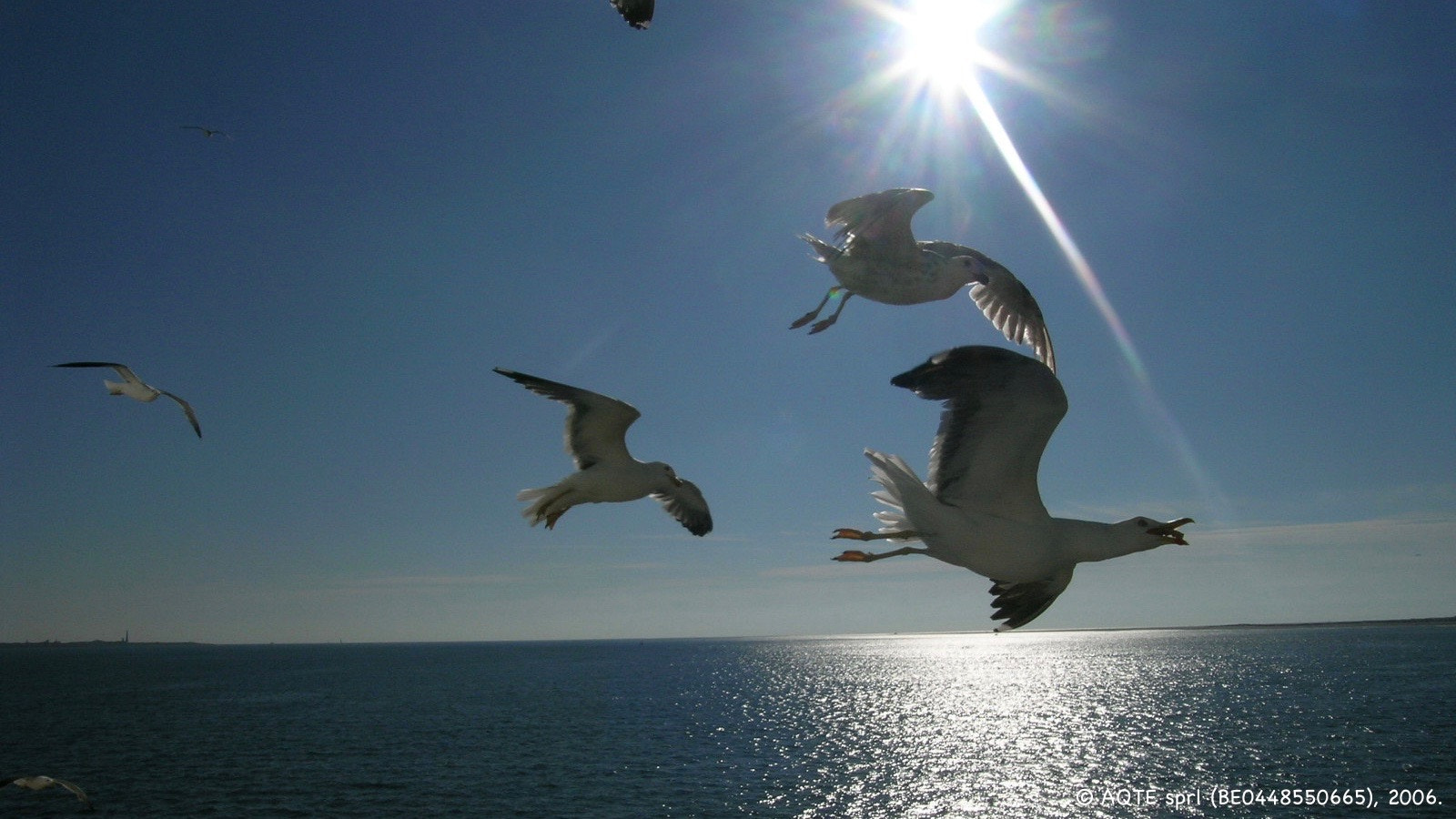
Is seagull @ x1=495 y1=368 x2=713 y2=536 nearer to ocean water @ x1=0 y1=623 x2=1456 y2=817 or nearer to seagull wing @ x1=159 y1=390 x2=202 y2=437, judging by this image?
seagull wing @ x1=159 y1=390 x2=202 y2=437

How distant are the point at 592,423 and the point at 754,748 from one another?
60178mm

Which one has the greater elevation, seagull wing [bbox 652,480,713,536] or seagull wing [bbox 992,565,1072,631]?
seagull wing [bbox 652,480,713,536]

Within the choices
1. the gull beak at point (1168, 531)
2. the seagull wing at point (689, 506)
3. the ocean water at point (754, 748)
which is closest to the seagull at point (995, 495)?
the gull beak at point (1168, 531)

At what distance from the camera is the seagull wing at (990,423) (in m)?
5.46

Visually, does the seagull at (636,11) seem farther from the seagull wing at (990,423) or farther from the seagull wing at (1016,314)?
the seagull wing at (1016,314)

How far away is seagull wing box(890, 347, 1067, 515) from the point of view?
5.46 meters

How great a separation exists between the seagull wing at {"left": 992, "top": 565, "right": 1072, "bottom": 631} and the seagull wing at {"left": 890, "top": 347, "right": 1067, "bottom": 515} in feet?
1.74

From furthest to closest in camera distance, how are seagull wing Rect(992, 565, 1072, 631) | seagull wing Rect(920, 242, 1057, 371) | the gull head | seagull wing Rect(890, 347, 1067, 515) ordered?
the gull head, seagull wing Rect(920, 242, 1057, 371), seagull wing Rect(992, 565, 1072, 631), seagull wing Rect(890, 347, 1067, 515)

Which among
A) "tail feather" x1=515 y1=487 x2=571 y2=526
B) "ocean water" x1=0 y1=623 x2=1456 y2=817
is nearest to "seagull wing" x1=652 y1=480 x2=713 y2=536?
"tail feather" x1=515 y1=487 x2=571 y2=526

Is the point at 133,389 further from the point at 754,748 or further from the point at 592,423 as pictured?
the point at 754,748

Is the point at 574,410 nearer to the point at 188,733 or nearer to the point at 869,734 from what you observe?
the point at 869,734

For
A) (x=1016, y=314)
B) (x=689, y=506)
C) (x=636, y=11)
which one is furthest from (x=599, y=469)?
(x=636, y=11)

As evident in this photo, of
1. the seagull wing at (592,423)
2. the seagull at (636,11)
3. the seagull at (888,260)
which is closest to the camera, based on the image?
the seagull at (636,11)

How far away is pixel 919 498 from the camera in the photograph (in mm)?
6023
